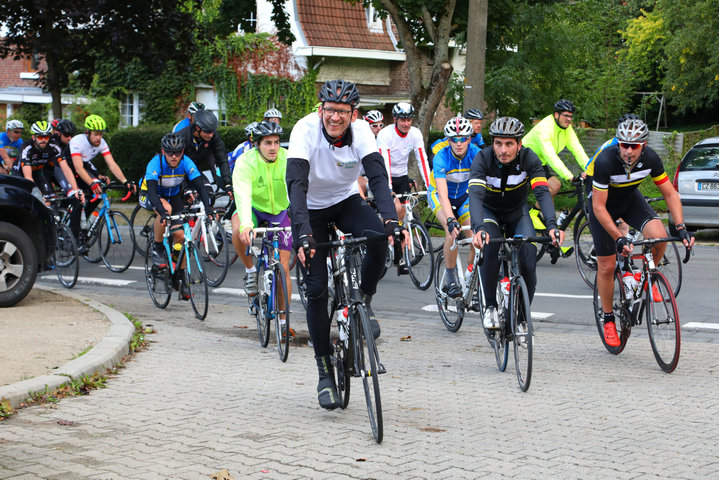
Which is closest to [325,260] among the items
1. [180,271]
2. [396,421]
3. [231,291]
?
[396,421]

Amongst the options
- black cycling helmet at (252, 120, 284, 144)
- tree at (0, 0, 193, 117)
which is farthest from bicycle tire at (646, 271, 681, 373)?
tree at (0, 0, 193, 117)

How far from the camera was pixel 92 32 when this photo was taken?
20.1 metres

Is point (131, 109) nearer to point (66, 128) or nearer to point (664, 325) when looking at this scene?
point (66, 128)

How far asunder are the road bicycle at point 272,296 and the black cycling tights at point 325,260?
1.73m

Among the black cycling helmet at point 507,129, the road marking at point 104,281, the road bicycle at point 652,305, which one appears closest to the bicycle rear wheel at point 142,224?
the road marking at point 104,281

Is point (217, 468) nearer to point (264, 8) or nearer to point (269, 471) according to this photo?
point (269, 471)

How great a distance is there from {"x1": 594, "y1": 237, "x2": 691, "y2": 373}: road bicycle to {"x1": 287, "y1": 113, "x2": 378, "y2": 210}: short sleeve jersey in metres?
2.50

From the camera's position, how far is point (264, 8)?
3094cm

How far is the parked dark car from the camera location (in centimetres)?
1031

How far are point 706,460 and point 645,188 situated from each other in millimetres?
21253

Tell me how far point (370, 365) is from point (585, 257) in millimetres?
7099

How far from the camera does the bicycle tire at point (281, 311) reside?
8156 mm

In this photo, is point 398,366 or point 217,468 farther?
point 398,366

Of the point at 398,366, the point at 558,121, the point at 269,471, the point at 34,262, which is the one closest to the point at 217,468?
the point at 269,471
